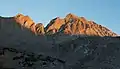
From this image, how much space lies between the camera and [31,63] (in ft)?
649

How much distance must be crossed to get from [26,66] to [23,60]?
695 cm

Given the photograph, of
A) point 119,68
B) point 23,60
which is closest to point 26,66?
point 23,60

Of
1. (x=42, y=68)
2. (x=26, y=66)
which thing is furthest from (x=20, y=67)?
(x=42, y=68)

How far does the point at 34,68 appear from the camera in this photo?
194 m

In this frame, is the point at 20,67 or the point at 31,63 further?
the point at 31,63

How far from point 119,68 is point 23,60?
2106 inches

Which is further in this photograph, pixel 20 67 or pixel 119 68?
pixel 119 68

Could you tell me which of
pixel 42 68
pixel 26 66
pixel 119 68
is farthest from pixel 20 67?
pixel 119 68

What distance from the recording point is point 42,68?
200 metres

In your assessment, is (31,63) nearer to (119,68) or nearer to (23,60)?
(23,60)

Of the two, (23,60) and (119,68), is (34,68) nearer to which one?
(23,60)

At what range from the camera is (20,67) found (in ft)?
582

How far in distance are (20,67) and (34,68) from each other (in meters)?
18.2

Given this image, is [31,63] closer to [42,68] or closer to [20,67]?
[42,68]
